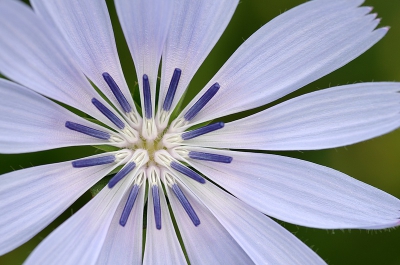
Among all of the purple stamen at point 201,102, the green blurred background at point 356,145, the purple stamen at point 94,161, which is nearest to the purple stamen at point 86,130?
the purple stamen at point 94,161

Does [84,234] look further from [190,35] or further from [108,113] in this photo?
[190,35]

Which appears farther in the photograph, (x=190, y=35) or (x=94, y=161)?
(x=190, y=35)

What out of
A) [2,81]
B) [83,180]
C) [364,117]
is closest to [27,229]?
[83,180]

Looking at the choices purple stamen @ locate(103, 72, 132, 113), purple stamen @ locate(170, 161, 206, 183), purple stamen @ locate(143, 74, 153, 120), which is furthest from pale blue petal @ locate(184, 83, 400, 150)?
purple stamen @ locate(103, 72, 132, 113)

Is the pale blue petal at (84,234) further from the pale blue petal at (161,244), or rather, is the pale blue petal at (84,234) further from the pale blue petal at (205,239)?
the pale blue petal at (205,239)

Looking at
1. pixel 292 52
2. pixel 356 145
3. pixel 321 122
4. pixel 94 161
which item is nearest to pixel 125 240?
pixel 94 161

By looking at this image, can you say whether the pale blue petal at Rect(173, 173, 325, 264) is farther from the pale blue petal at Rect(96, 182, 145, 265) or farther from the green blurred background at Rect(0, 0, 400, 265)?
the green blurred background at Rect(0, 0, 400, 265)
